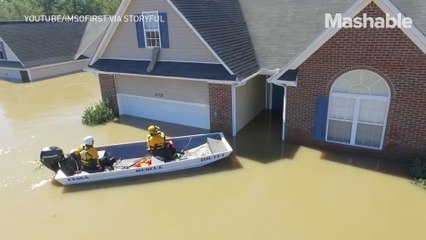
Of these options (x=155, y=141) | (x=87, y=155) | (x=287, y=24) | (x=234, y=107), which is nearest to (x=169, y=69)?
(x=234, y=107)

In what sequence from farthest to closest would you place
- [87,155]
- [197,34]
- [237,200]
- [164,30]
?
[164,30] < [197,34] < [87,155] < [237,200]

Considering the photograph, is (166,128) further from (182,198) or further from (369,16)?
(369,16)

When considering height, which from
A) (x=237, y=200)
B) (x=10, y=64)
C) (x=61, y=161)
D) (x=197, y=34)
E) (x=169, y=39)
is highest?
(x=197, y=34)

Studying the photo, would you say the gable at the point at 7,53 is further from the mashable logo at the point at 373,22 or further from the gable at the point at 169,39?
the mashable logo at the point at 373,22

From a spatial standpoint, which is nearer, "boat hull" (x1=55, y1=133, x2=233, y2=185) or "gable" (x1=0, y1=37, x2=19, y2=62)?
"boat hull" (x1=55, y1=133, x2=233, y2=185)

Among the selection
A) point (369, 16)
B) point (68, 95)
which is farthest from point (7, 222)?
point (68, 95)

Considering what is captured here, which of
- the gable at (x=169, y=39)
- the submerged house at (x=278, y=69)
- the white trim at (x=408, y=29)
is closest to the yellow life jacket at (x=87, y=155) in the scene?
the submerged house at (x=278, y=69)

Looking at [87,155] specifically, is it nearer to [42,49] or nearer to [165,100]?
[165,100]

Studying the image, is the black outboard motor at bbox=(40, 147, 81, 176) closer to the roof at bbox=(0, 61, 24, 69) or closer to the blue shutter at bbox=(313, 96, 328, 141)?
the blue shutter at bbox=(313, 96, 328, 141)

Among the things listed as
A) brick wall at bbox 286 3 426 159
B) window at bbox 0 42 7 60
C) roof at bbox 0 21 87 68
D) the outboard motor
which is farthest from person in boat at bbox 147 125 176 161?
window at bbox 0 42 7 60
